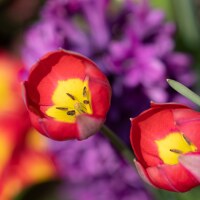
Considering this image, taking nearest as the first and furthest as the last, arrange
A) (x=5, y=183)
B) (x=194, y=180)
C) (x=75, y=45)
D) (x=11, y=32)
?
(x=194, y=180) → (x=75, y=45) → (x=5, y=183) → (x=11, y=32)

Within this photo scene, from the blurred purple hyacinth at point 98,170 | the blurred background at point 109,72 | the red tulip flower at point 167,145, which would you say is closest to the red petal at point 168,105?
the red tulip flower at point 167,145

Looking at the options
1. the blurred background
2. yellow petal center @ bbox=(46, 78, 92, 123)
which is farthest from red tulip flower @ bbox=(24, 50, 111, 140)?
the blurred background

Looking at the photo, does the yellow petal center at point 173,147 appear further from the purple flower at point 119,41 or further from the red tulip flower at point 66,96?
the purple flower at point 119,41

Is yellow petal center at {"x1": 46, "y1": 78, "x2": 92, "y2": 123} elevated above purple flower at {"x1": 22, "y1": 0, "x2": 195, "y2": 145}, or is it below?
above

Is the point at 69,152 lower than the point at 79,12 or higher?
lower

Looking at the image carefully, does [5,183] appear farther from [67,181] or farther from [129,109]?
[129,109]

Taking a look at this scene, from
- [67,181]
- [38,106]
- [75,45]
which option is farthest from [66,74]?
[67,181]

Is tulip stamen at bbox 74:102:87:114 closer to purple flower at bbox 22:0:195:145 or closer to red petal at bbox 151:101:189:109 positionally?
red petal at bbox 151:101:189:109

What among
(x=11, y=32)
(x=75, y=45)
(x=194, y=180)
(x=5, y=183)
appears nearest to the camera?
(x=194, y=180)
